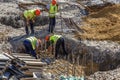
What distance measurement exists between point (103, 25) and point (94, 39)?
6.22ft

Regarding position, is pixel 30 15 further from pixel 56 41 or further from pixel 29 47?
pixel 29 47

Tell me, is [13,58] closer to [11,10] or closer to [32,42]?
[32,42]

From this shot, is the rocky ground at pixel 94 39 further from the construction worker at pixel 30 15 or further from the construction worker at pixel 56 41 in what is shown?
the construction worker at pixel 56 41

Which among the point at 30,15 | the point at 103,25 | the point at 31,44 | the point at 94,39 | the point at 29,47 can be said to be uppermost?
the point at 30,15

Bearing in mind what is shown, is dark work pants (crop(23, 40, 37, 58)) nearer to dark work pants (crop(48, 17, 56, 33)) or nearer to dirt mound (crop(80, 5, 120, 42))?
dark work pants (crop(48, 17, 56, 33))

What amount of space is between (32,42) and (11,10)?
249 inches

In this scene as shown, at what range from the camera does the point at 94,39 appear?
16.4 metres

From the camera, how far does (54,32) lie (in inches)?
682

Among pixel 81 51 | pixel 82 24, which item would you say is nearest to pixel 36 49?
pixel 81 51

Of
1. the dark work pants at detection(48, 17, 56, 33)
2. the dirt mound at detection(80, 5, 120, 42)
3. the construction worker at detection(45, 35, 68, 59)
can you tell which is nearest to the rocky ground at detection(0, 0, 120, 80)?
the dirt mound at detection(80, 5, 120, 42)

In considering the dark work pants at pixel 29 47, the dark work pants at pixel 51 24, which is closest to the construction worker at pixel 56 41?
A: the dark work pants at pixel 29 47

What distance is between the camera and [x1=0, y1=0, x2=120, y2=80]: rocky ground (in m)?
15.0

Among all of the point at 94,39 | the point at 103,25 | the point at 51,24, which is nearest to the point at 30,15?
the point at 51,24

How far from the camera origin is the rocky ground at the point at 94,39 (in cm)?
1501
